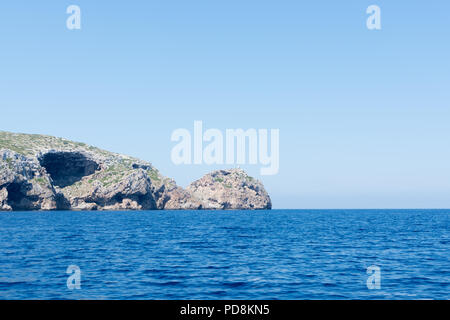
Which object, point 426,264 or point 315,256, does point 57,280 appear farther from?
point 426,264

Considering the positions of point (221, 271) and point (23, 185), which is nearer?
point (221, 271)

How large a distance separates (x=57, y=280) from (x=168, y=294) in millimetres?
8439

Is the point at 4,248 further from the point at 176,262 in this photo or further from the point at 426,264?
the point at 426,264

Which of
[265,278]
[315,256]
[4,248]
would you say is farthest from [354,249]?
[4,248]

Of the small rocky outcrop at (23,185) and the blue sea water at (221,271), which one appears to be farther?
the small rocky outcrop at (23,185)

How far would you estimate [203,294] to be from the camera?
72.8 ft

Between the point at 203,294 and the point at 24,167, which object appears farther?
the point at 24,167

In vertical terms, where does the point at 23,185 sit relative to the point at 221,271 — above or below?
above

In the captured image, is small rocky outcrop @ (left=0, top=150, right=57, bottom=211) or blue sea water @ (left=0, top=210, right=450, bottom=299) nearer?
blue sea water @ (left=0, top=210, right=450, bottom=299)
